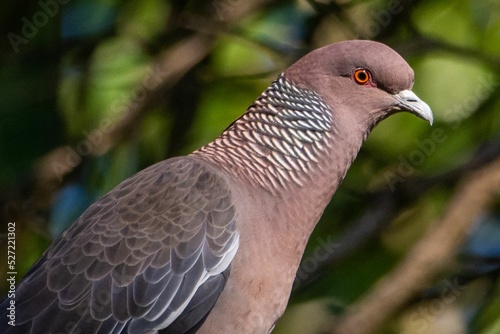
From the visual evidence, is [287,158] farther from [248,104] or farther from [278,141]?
[248,104]

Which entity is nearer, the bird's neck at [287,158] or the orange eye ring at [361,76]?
the bird's neck at [287,158]

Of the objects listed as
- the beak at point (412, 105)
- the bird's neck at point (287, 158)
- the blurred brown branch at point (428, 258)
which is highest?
the bird's neck at point (287, 158)

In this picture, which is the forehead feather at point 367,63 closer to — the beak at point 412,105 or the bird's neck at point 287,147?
the beak at point 412,105

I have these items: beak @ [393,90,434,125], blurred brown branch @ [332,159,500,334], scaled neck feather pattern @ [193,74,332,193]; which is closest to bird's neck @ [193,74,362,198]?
scaled neck feather pattern @ [193,74,332,193]

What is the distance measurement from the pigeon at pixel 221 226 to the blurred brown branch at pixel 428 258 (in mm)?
1243

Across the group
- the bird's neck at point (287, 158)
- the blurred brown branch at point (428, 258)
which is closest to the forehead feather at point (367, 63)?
the bird's neck at point (287, 158)

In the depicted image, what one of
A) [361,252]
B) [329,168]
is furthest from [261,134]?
[361,252]

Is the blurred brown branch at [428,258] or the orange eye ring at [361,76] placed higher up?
the orange eye ring at [361,76]

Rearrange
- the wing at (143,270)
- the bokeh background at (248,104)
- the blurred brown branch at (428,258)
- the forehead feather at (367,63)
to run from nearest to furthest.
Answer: the wing at (143,270) → the forehead feather at (367,63) → the blurred brown branch at (428,258) → the bokeh background at (248,104)

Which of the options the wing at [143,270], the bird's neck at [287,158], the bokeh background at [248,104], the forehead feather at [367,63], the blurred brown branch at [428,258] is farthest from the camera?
the bokeh background at [248,104]

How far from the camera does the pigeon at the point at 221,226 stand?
4047 mm

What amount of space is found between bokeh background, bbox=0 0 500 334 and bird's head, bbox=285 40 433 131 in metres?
1.48

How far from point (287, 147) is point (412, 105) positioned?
587mm

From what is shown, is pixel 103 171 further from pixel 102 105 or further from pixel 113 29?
pixel 113 29
